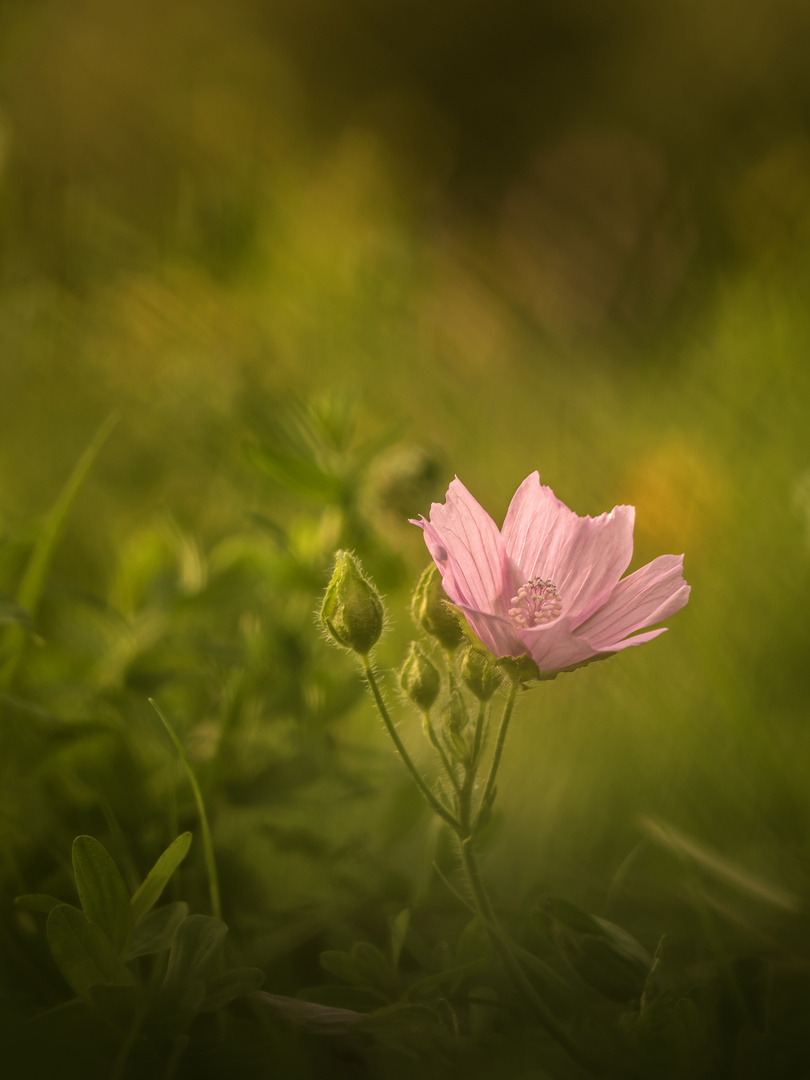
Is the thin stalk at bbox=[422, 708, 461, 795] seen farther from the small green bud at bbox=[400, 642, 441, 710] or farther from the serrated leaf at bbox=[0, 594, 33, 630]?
the serrated leaf at bbox=[0, 594, 33, 630]

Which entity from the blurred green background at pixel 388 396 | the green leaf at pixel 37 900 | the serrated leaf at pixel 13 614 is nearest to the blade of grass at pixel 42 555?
the blurred green background at pixel 388 396

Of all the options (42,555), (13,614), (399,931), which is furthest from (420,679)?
(42,555)

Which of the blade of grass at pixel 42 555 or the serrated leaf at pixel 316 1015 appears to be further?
the blade of grass at pixel 42 555

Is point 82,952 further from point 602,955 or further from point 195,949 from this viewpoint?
point 602,955

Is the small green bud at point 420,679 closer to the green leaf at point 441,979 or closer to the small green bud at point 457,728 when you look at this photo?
the small green bud at point 457,728

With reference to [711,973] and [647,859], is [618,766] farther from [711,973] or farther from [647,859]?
[711,973]

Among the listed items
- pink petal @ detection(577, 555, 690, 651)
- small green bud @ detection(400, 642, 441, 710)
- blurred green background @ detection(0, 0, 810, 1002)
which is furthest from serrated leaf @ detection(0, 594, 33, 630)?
pink petal @ detection(577, 555, 690, 651)
